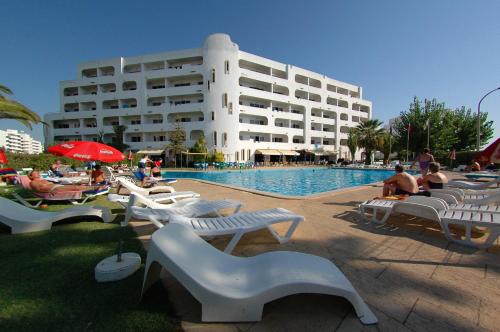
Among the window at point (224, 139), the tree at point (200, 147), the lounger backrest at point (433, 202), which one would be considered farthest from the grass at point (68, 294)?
the window at point (224, 139)

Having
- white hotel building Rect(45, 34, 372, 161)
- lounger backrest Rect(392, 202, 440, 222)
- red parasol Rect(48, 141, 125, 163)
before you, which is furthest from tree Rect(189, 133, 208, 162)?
lounger backrest Rect(392, 202, 440, 222)

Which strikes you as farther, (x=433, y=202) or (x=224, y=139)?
(x=224, y=139)

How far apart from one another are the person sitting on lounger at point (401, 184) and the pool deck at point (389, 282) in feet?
4.13

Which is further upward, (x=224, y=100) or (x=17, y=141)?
(x=17, y=141)

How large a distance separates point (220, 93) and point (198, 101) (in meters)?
3.93

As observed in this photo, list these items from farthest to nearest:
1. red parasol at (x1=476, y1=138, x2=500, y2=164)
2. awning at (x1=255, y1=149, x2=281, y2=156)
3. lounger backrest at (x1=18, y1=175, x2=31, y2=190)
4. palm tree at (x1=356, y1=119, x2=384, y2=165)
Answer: awning at (x1=255, y1=149, x2=281, y2=156) → palm tree at (x1=356, y1=119, x2=384, y2=165) → lounger backrest at (x1=18, y1=175, x2=31, y2=190) → red parasol at (x1=476, y1=138, x2=500, y2=164)

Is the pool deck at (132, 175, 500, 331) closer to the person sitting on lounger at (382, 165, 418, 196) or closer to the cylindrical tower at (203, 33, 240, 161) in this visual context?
the person sitting on lounger at (382, 165, 418, 196)

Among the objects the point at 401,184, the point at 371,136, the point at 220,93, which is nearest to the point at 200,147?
the point at 220,93

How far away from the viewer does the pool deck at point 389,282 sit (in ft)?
5.75

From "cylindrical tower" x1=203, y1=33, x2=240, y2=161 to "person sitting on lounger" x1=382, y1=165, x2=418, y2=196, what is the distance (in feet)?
89.0

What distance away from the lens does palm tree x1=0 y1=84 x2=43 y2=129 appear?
894 cm

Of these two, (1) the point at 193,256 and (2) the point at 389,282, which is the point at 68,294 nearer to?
(1) the point at 193,256

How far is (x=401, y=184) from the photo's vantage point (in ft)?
18.1

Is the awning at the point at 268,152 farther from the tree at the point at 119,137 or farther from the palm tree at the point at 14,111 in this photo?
the palm tree at the point at 14,111
